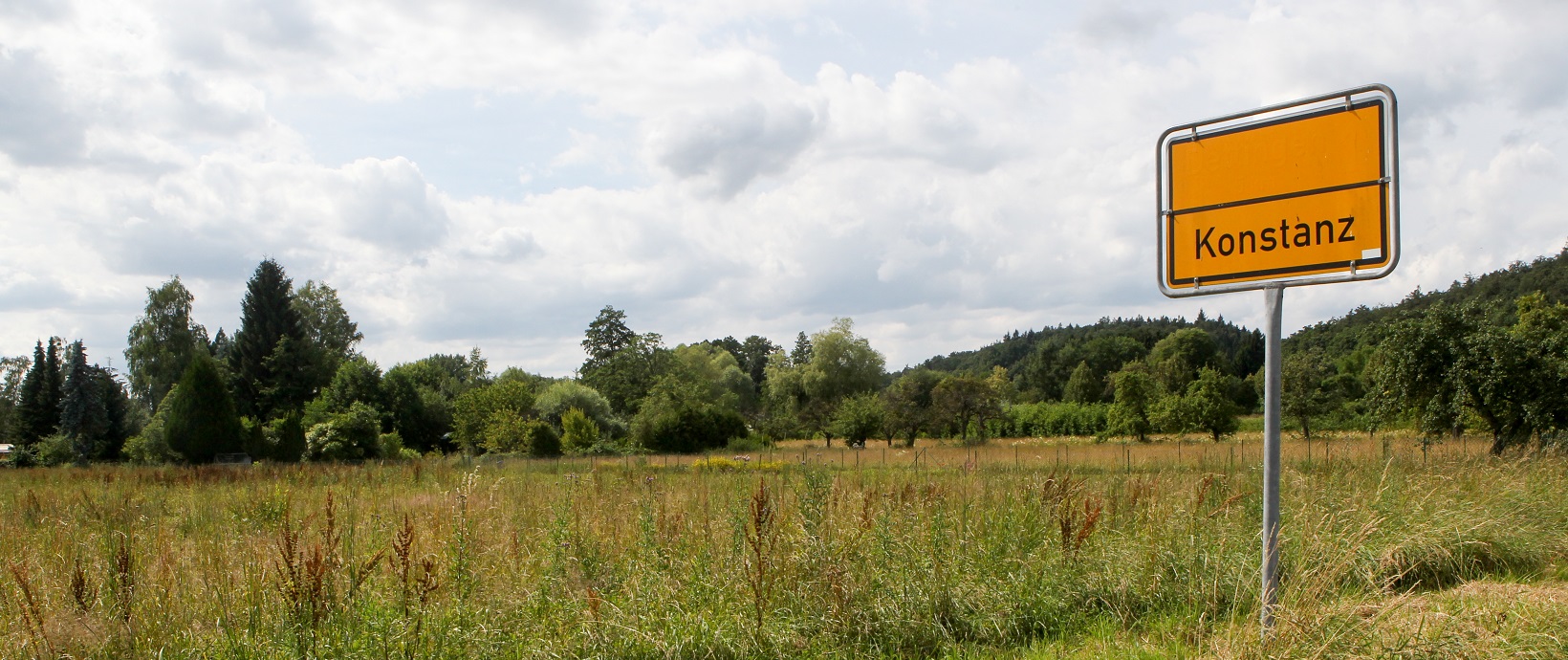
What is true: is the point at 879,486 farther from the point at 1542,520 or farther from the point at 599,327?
the point at 599,327

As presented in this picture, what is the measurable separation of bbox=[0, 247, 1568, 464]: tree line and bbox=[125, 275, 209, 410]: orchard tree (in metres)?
0.10

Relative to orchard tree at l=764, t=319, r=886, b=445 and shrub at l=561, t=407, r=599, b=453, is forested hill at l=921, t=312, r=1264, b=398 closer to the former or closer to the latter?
orchard tree at l=764, t=319, r=886, b=445

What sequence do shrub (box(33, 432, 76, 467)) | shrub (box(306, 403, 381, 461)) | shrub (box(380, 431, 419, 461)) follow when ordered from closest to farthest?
shrub (box(306, 403, 381, 461))
shrub (box(380, 431, 419, 461))
shrub (box(33, 432, 76, 467))

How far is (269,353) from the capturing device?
182 ft

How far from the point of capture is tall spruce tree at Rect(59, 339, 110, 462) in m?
50.0

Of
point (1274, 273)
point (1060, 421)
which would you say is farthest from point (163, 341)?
point (1274, 273)

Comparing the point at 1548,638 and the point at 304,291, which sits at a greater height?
the point at 304,291

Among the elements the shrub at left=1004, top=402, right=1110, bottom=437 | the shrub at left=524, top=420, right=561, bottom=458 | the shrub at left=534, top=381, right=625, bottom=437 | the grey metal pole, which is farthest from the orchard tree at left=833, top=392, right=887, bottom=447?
the grey metal pole

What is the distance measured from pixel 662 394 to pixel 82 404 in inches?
1292

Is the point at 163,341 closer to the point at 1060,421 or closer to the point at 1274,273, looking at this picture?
the point at 1060,421

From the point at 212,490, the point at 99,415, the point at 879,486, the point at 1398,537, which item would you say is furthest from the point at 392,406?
the point at 1398,537

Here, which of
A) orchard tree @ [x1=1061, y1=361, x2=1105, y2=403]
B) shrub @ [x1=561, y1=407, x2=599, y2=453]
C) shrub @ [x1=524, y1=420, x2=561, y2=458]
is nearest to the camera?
shrub @ [x1=524, y1=420, x2=561, y2=458]

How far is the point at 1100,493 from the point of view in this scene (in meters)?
8.10

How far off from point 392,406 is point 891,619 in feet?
172
